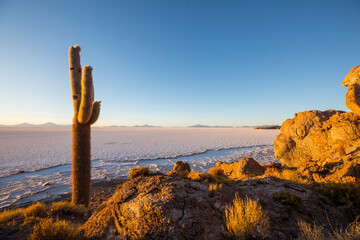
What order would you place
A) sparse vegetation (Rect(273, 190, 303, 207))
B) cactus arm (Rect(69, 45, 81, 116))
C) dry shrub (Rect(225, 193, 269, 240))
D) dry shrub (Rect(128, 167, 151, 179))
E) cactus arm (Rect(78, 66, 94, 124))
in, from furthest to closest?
1. cactus arm (Rect(69, 45, 81, 116))
2. cactus arm (Rect(78, 66, 94, 124))
3. dry shrub (Rect(128, 167, 151, 179))
4. sparse vegetation (Rect(273, 190, 303, 207))
5. dry shrub (Rect(225, 193, 269, 240))

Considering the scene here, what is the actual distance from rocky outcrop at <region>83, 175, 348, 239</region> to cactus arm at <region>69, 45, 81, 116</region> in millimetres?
4012

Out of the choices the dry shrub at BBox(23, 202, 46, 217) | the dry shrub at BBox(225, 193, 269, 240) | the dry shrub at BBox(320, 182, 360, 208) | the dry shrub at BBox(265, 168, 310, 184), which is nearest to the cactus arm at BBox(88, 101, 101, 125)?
the dry shrub at BBox(23, 202, 46, 217)

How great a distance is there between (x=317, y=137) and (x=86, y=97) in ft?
43.0

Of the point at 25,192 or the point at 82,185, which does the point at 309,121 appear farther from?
the point at 25,192

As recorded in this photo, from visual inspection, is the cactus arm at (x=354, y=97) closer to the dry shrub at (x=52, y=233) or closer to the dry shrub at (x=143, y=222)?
the dry shrub at (x=143, y=222)

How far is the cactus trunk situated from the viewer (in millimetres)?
5545

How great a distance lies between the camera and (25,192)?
7559mm

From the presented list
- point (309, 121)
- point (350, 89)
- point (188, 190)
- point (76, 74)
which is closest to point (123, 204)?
point (188, 190)

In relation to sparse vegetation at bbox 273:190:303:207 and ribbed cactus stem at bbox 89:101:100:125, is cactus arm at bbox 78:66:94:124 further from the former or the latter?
sparse vegetation at bbox 273:190:303:207

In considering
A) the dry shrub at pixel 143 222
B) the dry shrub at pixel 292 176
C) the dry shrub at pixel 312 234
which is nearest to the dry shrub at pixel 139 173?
the dry shrub at pixel 143 222

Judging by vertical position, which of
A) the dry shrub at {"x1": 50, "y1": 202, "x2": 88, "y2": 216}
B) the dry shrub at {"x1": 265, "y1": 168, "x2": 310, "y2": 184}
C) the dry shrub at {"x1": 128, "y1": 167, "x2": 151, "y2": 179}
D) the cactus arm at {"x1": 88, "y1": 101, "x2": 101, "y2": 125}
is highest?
the cactus arm at {"x1": 88, "y1": 101, "x2": 101, "y2": 125}

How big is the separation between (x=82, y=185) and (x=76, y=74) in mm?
4228

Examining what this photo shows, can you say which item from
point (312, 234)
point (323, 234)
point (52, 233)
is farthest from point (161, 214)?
point (323, 234)

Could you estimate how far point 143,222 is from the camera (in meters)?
2.91
